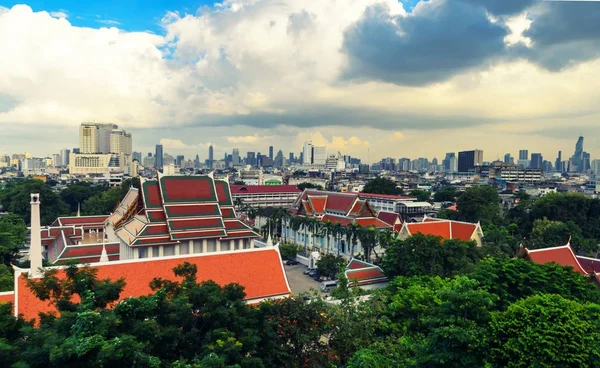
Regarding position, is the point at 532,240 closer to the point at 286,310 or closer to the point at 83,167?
the point at 286,310

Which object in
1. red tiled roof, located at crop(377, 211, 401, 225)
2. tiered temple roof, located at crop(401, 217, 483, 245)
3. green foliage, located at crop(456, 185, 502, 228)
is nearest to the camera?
tiered temple roof, located at crop(401, 217, 483, 245)

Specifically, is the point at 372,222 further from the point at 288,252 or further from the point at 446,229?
the point at 446,229

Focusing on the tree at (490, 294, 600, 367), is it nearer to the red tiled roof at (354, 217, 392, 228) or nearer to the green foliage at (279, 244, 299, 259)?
the green foliage at (279, 244, 299, 259)

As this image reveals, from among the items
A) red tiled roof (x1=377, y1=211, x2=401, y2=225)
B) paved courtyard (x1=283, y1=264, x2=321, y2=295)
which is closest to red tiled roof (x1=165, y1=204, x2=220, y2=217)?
paved courtyard (x1=283, y1=264, x2=321, y2=295)

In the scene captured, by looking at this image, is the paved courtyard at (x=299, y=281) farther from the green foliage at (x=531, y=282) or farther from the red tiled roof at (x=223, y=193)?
the green foliage at (x=531, y=282)

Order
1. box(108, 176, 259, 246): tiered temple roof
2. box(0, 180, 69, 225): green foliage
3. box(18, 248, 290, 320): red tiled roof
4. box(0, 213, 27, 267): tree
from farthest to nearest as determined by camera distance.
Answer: box(0, 180, 69, 225): green foliage < box(0, 213, 27, 267): tree < box(108, 176, 259, 246): tiered temple roof < box(18, 248, 290, 320): red tiled roof

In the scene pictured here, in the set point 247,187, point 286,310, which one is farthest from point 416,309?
point 247,187

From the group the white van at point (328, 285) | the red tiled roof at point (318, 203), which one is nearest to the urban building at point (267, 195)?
the red tiled roof at point (318, 203)
